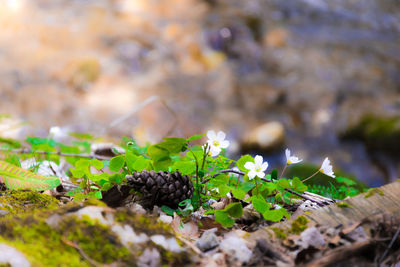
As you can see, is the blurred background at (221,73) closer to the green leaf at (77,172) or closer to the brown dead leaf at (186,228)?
the green leaf at (77,172)

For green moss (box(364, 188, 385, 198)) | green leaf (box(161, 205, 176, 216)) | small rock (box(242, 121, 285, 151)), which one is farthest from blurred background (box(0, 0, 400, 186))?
green moss (box(364, 188, 385, 198))

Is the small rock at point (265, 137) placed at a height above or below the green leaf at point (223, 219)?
below

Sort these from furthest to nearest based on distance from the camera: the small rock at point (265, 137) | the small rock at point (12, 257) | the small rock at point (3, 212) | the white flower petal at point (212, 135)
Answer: the small rock at point (265, 137), the white flower petal at point (212, 135), the small rock at point (3, 212), the small rock at point (12, 257)

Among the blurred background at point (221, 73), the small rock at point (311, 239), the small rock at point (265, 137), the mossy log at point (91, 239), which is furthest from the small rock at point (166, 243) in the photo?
the small rock at point (265, 137)

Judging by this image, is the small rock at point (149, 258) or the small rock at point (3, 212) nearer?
the small rock at point (149, 258)

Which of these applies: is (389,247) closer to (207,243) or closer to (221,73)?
(207,243)
